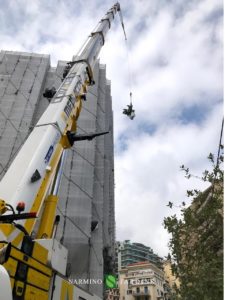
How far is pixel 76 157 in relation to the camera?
18.2 meters

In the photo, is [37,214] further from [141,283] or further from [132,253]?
[132,253]

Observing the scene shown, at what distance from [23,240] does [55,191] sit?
2.22 meters

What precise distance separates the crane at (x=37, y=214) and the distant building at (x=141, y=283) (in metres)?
57.2

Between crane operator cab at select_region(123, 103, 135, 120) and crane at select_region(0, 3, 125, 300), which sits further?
crane operator cab at select_region(123, 103, 135, 120)

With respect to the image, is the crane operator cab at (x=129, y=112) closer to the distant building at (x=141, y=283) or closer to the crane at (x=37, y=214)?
the crane at (x=37, y=214)

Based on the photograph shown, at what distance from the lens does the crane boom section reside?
174 inches

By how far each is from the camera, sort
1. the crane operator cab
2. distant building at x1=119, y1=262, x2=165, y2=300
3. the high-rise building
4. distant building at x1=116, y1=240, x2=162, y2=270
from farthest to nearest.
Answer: distant building at x1=116, y1=240, x2=162, y2=270, distant building at x1=119, y1=262, x2=165, y2=300, the high-rise building, the crane operator cab

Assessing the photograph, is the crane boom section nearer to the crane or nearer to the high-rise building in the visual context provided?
the crane

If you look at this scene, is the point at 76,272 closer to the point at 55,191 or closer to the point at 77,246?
the point at 77,246

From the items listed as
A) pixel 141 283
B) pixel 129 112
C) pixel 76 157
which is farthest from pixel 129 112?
pixel 141 283

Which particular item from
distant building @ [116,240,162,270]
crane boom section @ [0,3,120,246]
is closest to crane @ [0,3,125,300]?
crane boom section @ [0,3,120,246]

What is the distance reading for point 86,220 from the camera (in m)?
15.3

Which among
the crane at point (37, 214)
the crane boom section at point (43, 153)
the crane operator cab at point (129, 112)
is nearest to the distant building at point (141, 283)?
the crane operator cab at point (129, 112)

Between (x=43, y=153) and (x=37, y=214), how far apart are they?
42.7 inches
